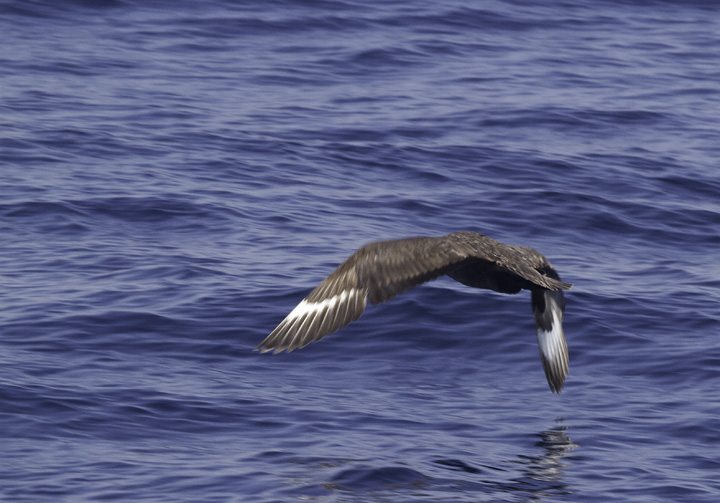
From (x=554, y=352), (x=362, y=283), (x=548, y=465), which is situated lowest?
(x=548, y=465)

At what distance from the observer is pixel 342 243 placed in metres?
11.1

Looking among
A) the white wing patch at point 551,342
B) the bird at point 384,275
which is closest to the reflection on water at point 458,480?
the bird at point 384,275

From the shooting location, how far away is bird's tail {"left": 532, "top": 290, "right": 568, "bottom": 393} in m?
8.80

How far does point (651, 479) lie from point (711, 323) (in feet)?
9.72

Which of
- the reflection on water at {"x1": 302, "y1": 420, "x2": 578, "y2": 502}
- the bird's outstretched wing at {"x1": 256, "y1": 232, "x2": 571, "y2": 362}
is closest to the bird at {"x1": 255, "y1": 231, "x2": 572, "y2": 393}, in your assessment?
the bird's outstretched wing at {"x1": 256, "y1": 232, "x2": 571, "y2": 362}

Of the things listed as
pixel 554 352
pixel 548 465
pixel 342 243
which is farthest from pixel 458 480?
pixel 342 243

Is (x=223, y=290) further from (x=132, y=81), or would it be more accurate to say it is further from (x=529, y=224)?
(x=132, y=81)

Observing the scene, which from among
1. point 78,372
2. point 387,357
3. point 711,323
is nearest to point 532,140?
point 711,323

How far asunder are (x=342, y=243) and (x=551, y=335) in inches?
108

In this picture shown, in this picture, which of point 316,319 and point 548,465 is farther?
point 548,465

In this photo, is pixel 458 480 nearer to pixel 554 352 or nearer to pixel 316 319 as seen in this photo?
pixel 316 319

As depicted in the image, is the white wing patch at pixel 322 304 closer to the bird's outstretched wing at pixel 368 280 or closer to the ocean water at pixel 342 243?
the bird's outstretched wing at pixel 368 280

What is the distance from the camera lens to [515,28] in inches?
760

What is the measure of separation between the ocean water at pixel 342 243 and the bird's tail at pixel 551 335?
0.54ft
